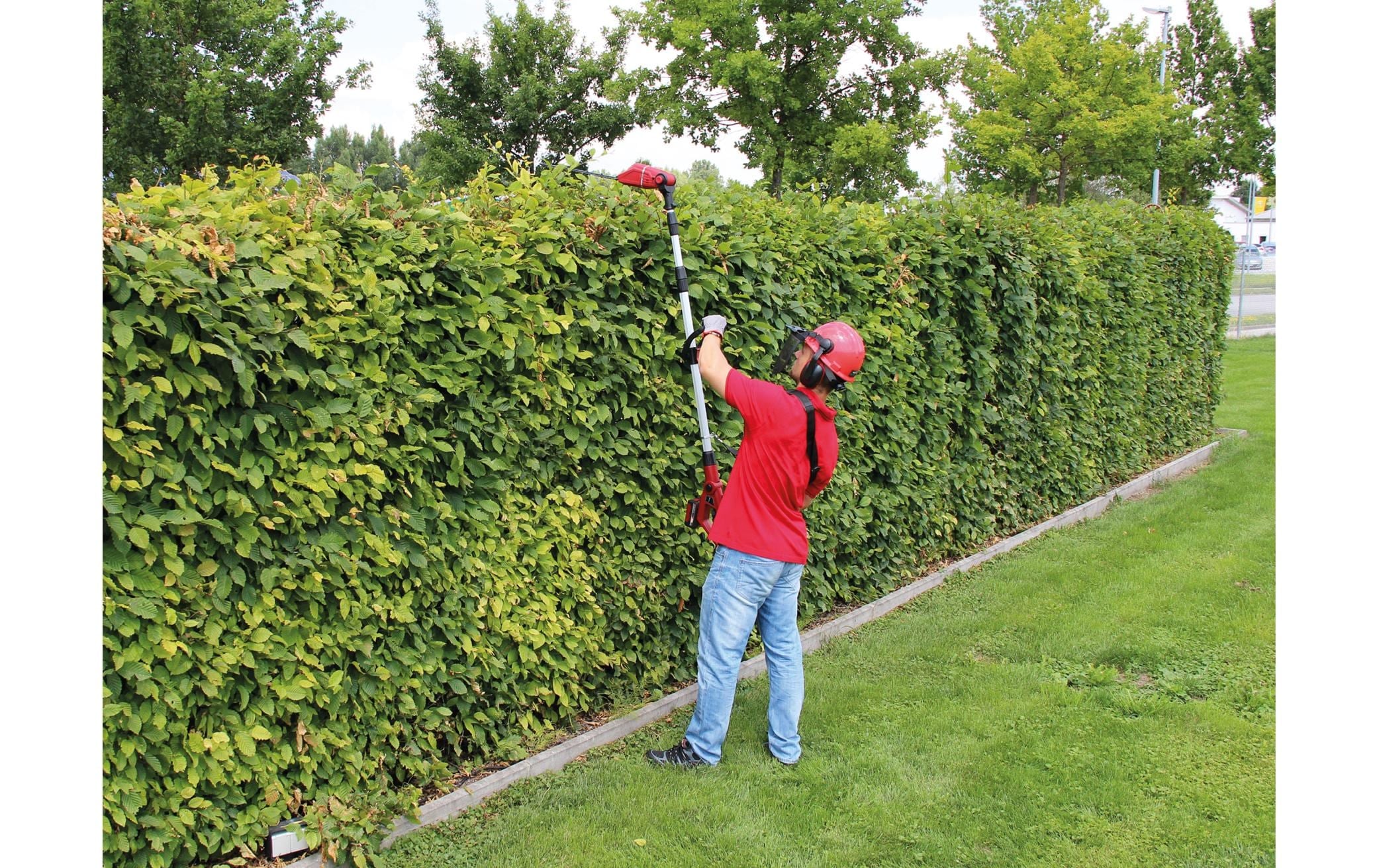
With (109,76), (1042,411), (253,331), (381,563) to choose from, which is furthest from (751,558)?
(109,76)

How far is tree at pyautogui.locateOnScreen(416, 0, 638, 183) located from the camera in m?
31.2

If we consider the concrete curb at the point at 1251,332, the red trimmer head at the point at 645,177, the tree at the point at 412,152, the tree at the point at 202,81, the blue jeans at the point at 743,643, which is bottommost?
the blue jeans at the point at 743,643

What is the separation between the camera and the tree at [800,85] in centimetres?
2589

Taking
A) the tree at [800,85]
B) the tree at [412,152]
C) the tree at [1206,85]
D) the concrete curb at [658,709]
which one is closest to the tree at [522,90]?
the tree at [800,85]

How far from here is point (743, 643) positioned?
14.6 feet

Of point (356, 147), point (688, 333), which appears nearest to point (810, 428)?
point (688, 333)

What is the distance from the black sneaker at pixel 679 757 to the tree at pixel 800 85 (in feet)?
76.3

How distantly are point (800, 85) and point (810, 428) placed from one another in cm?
2510

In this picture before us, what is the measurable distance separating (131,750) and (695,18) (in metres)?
26.0

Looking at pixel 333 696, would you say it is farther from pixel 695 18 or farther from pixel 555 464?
pixel 695 18

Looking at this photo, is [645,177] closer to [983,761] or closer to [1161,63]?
[983,761]

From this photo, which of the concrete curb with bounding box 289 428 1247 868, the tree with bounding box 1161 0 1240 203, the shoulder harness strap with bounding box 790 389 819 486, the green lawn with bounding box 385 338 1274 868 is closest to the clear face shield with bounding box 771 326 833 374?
the shoulder harness strap with bounding box 790 389 819 486

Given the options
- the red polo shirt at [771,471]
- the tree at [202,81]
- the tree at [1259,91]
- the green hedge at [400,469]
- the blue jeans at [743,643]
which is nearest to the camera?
the green hedge at [400,469]

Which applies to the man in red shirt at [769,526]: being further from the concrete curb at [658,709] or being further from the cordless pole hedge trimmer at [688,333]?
the concrete curb at [658,709]
